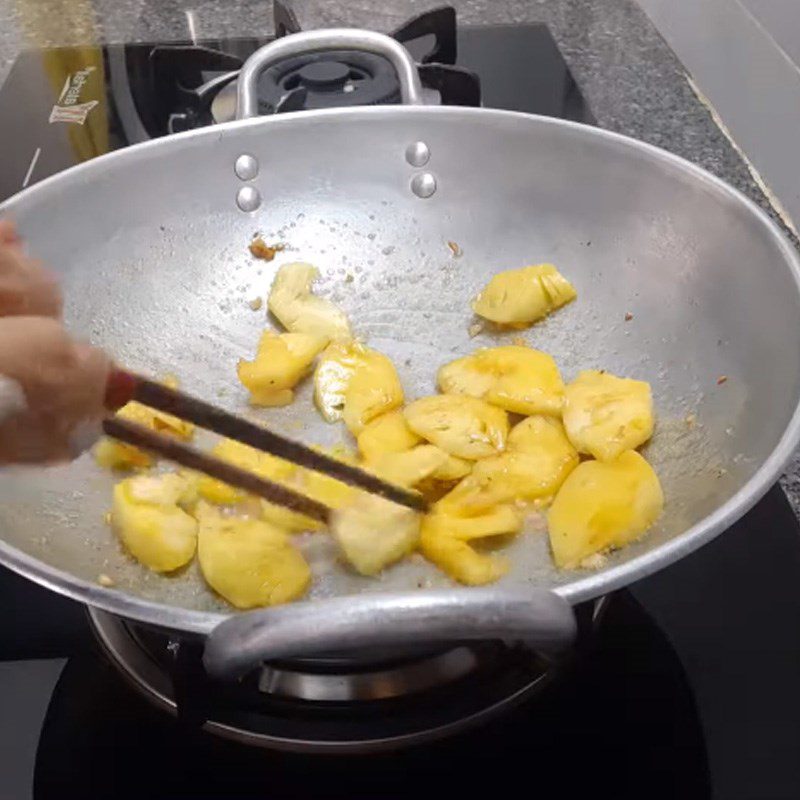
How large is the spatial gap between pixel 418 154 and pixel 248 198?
0.16 metres

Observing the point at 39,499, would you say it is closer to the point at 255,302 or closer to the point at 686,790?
the point at 255,302

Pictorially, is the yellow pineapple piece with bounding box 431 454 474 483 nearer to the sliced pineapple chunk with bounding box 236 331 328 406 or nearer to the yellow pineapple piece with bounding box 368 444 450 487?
the yellow pineapple piece with bounding box 368 444 450 487

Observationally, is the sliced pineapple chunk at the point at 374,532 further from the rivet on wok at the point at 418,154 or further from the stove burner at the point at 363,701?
the rivet on wok at the point at 418,154

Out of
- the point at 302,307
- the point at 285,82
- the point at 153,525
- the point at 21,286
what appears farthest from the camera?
the point at 285,82

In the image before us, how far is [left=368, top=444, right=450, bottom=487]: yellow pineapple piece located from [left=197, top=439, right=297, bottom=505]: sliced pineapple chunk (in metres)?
0.07

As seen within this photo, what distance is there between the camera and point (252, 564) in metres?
0.60

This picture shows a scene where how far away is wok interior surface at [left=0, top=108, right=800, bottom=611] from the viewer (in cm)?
73

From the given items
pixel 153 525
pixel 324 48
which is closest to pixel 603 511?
pixel 153 525

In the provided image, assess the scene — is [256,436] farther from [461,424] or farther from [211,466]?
[461,424]

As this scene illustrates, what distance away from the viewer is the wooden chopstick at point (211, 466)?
1.87 ft

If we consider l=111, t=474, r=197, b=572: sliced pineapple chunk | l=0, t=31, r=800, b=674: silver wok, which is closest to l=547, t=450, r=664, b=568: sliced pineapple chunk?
l=0, t=31, r=800, b=674: silver wok

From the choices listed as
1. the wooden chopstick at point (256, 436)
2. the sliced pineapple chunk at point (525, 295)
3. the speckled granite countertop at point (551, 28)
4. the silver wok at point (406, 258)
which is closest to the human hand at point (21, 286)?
the wooden chopstick at point (256, 436)

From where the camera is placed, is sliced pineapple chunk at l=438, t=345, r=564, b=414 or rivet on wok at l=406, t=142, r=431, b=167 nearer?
sliced pineapple chunk at l=438, t=345, r=564, b=414

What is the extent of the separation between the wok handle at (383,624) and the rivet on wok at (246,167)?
556mm
